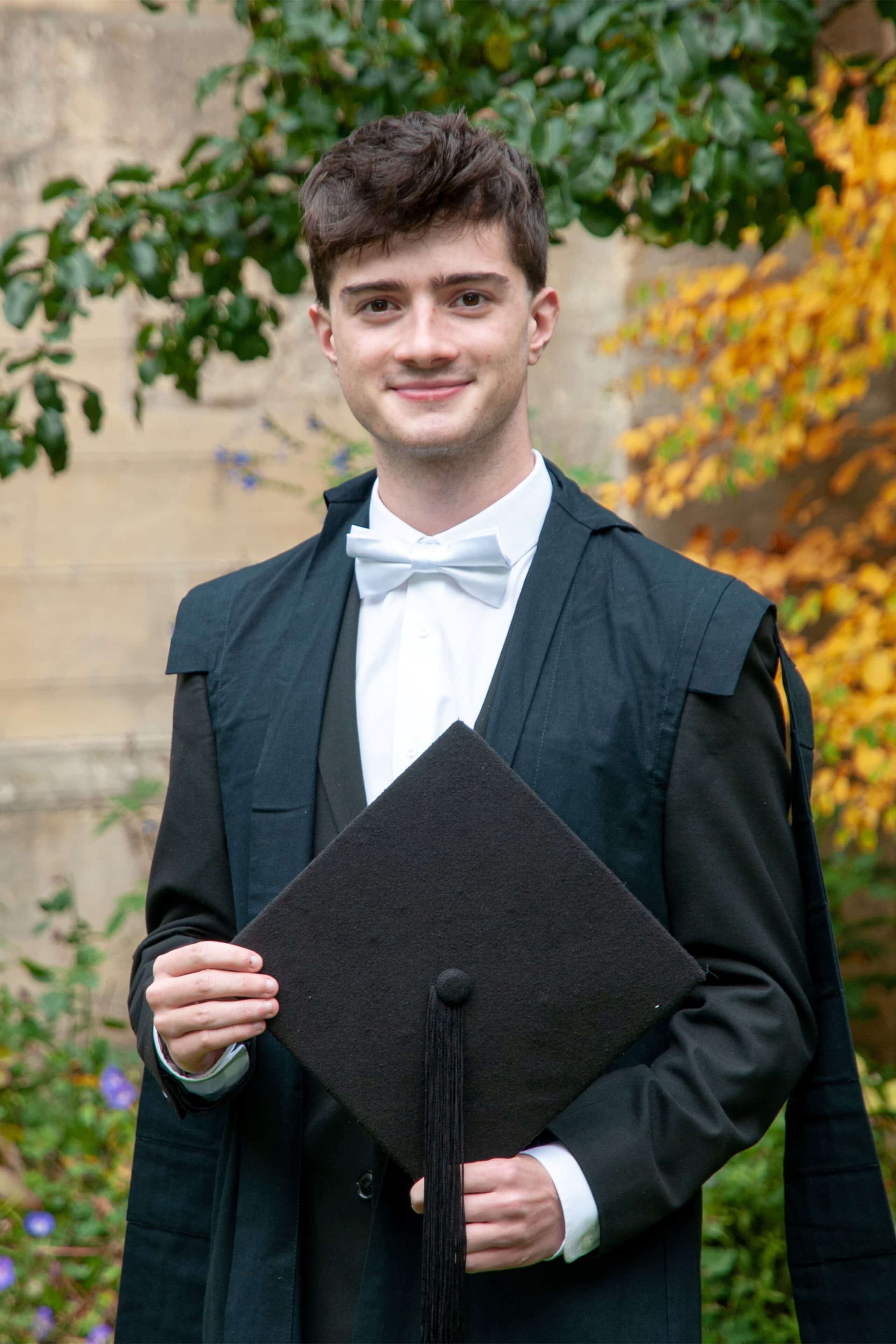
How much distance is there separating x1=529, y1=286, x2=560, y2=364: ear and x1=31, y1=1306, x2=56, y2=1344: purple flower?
2473 millimetres

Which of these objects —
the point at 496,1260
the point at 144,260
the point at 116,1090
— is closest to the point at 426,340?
the point at 496,1260

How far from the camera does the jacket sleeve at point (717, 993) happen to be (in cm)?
137

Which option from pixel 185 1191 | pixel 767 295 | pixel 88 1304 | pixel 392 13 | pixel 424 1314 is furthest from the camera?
pixel 767 295

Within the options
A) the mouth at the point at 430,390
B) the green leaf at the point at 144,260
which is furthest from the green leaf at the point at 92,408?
the mouth at the point at 430,390

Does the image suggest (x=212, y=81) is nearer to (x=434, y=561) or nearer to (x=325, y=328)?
(x=325, y=328)

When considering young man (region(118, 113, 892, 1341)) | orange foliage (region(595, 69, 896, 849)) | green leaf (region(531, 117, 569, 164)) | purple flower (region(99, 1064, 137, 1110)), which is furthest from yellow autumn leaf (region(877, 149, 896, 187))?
purple flower (region(99, 1064, 137, 1110))

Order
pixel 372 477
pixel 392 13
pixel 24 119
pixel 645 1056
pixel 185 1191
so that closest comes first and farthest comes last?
pixel 645 1056 < pixel 185 1191 < pixel 372 477 < pixel 392 13 < pixel 24 119

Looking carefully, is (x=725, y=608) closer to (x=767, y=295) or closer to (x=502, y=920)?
(x=502, y=920)

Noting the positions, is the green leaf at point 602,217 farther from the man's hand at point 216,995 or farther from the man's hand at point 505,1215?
the man's hand at point 505,1215

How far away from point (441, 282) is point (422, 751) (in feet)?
1.86

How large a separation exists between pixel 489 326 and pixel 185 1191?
119 centimetres

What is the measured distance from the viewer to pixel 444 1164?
1.29m

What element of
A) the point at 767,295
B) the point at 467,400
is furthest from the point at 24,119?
the point at 467,400

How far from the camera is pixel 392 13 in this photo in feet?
8.21
